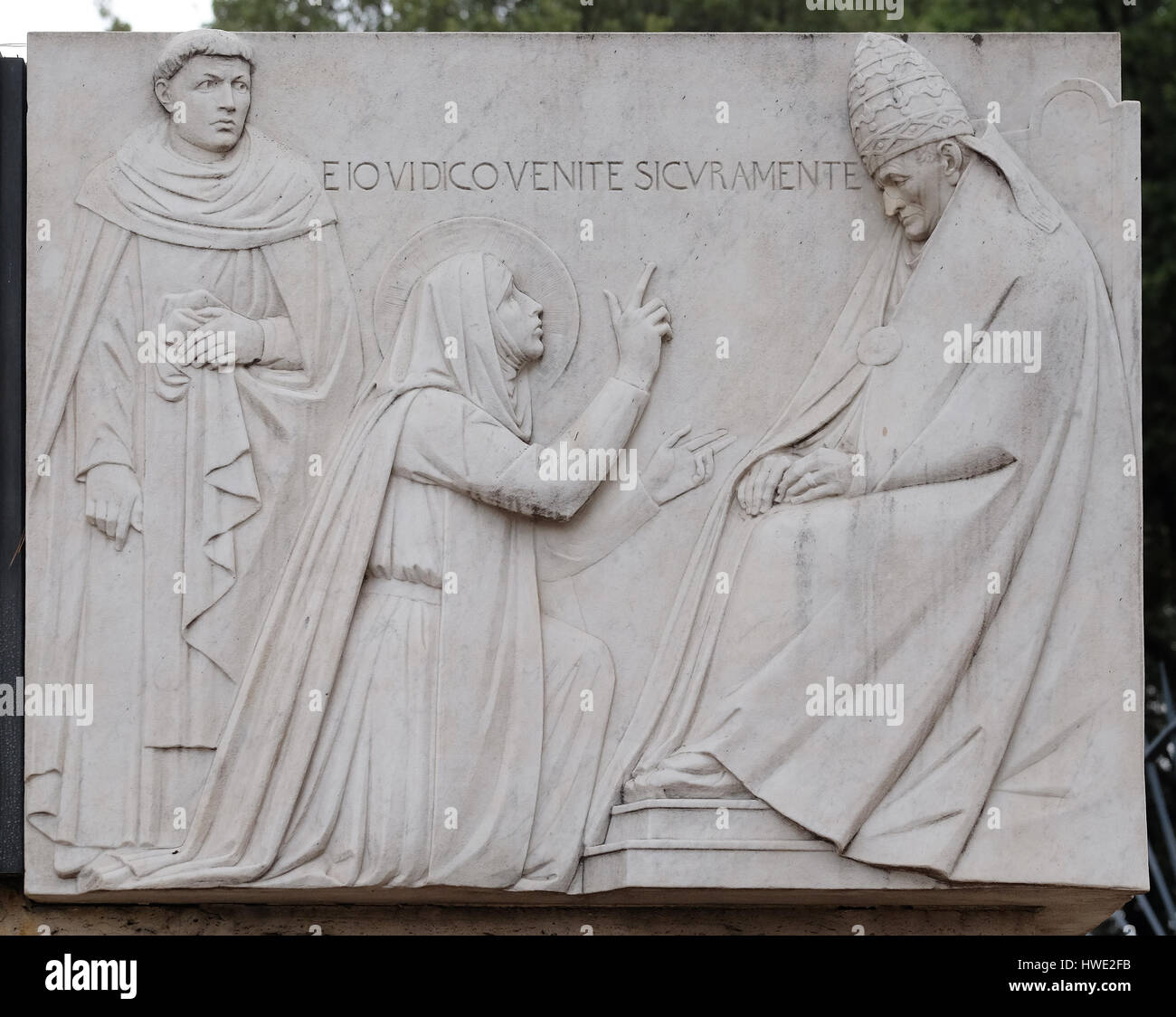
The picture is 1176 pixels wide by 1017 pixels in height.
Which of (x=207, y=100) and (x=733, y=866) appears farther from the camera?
(x=207, y=100)

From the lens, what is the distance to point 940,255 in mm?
11297

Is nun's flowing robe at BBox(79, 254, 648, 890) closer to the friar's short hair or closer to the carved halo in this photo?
the carved halo

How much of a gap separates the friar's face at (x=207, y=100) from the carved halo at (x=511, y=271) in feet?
3.37

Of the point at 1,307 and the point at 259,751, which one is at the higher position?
the point at 1,307

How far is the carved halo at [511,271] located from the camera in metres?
11.4

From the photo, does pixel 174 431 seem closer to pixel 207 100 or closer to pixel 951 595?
pixel 207 100

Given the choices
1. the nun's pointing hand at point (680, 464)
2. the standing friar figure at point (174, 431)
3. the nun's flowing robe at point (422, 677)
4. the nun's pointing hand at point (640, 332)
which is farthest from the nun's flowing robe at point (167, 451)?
the nun's pointing hand at point (680, 464)

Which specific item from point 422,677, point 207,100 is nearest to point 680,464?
point 422,677

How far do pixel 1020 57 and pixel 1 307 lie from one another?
5.06m

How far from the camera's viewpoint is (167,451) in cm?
1124

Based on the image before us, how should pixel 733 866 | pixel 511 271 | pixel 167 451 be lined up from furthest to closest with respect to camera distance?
pixel 511 271, pixel 167 451, pixel 733 866

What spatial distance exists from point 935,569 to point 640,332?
5.84 feet
